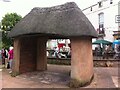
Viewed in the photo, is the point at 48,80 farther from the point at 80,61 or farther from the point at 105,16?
the point at 105,16

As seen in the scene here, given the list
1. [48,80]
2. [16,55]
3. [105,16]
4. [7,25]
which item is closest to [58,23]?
[48,80]

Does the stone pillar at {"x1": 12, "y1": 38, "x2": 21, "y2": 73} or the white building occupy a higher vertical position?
the white building

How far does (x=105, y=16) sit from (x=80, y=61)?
83.6ft

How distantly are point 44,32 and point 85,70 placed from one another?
274 cm

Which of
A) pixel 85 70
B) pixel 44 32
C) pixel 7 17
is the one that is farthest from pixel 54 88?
pixel 7 17

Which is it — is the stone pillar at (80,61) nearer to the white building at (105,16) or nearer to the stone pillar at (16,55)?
the stone pillar at (16,55)

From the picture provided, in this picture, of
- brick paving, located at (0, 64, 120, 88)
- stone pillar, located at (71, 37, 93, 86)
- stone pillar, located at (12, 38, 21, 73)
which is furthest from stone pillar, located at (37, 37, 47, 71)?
stone pillar, located at (71, 37, 93, 86)

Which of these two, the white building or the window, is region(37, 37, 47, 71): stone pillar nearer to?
the white building

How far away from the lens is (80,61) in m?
15.1

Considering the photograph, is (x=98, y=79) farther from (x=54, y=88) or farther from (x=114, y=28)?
(x=114, y=28)

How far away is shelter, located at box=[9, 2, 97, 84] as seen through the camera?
15078mm

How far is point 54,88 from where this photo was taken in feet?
47.7

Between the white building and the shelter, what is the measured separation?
18.6 metres

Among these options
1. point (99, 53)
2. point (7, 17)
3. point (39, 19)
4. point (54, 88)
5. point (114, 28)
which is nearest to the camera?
point (54, 88)
